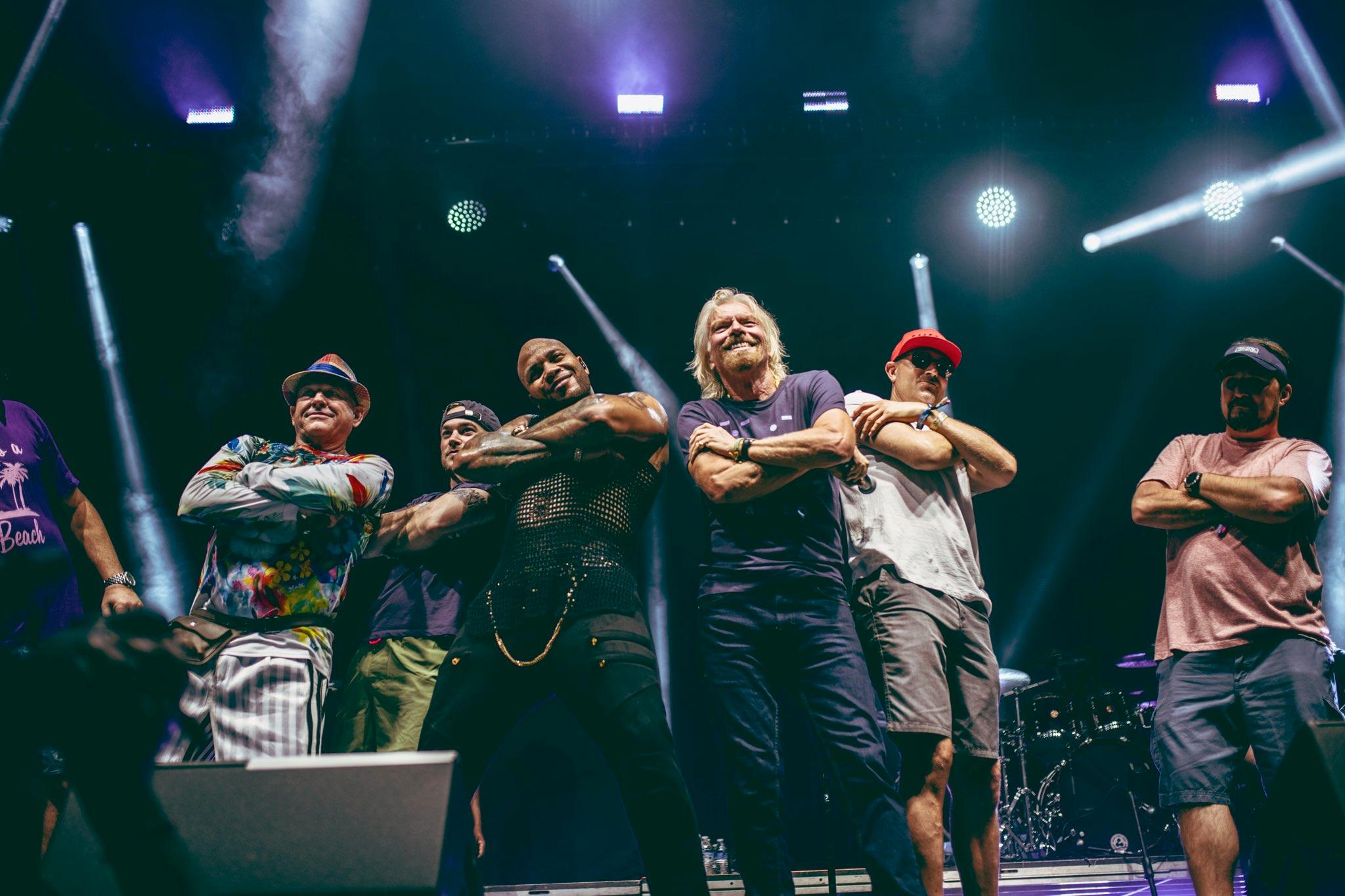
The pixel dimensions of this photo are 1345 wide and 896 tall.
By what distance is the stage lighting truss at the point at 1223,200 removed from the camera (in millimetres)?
6586

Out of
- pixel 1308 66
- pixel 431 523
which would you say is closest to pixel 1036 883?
pixel 431 523

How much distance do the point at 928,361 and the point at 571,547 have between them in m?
1.77

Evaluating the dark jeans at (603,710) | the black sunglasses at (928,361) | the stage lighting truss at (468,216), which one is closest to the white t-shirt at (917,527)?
the black sunglasses at (928,361)

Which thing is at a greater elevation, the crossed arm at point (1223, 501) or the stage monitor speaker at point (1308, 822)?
the crossed arm at point (1223, 501)

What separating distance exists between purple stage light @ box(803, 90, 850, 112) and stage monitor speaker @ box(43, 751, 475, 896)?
573 cm

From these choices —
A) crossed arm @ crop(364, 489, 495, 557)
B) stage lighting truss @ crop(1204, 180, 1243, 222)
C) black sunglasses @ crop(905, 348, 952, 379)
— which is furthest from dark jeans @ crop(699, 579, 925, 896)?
stage lighting truss @ crop(1204, 180, 1243, 222)

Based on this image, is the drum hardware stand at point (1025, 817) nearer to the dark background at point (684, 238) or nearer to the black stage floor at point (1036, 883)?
the dark background at point (684, 238)

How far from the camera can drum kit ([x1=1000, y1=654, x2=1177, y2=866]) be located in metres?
6.54

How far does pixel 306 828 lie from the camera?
1.70 m

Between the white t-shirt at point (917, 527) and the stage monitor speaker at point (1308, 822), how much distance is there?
105 cm

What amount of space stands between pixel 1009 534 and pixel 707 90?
13.7 ft

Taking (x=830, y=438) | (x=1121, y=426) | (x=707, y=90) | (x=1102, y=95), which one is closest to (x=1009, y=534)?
(x=1121, y=426)

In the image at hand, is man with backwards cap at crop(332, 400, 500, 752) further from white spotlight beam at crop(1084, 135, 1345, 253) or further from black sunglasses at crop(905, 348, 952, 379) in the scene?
white spotlight beam at crop(1084, 135, 1345, 253)

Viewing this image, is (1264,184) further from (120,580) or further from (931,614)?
(120,580)
